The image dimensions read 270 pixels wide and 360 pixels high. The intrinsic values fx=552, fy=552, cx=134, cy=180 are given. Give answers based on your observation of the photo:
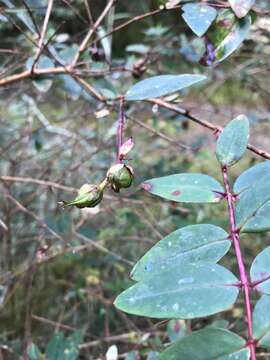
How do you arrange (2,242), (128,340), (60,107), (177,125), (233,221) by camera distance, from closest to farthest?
(233,221) → (128,340) → (2,242) → (177,125) → (60,107)

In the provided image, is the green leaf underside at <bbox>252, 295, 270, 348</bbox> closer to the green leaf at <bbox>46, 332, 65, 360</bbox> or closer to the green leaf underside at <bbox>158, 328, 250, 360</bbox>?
the green leaf underside at <bbox>158, 328, 250, 360</bbox>

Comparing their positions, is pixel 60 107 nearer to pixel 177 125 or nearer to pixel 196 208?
pixel 177 125

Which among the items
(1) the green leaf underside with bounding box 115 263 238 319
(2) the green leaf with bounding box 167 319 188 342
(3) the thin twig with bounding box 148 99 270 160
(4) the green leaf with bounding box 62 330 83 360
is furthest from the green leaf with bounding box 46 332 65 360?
(1) the green leaf underside with bounding box 115 263 238 319

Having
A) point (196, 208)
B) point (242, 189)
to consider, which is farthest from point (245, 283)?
point (196, 208)

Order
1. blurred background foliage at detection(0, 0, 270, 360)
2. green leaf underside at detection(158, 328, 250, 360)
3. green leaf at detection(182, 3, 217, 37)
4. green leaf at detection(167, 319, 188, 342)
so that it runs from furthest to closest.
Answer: blurred background foliage at detection(0, 0, 270, 360) → green leaf at detection(167, 319, 188, 342) → green leaf at detection(182, 3, 217, 37) → green leaf underside at detection(158, 328, 250, 360)

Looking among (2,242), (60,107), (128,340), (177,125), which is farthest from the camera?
(60,107)

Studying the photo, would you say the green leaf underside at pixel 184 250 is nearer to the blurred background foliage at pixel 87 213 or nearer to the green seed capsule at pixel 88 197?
the green seed capsule at pixel 88 197

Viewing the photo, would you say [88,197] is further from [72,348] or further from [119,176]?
[72,348]
